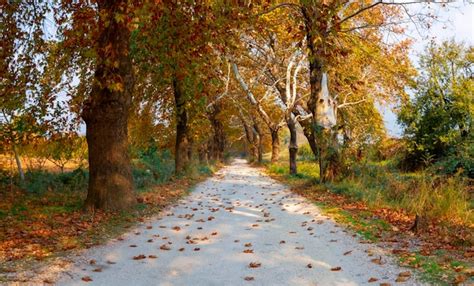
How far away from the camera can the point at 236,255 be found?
20.5 feet

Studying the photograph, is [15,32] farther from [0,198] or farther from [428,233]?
[428,233]

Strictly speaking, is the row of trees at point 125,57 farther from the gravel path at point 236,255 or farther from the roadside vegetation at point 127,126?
the gravel path at point 236,255

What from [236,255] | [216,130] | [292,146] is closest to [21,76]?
[236,255]

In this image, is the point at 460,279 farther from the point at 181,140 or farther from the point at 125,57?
the point at 181,140

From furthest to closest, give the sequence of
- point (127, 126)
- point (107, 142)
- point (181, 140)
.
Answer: point (181, 140) < point (127, 126) < point (107, 142)

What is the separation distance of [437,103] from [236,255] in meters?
20.1

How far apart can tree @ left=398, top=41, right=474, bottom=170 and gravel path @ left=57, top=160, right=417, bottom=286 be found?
15.3 m

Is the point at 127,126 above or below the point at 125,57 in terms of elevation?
below

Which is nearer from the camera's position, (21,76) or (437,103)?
(21,76)

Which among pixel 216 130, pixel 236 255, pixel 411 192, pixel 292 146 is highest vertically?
pixel 216 130

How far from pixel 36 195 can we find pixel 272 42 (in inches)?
531

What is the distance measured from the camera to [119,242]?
714 centimetres

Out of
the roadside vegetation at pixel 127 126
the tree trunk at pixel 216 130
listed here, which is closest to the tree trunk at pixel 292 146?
the roadside vegetation at pixel 127 126

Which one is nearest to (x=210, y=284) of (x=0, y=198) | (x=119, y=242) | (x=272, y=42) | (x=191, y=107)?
(x=119, y=242)
